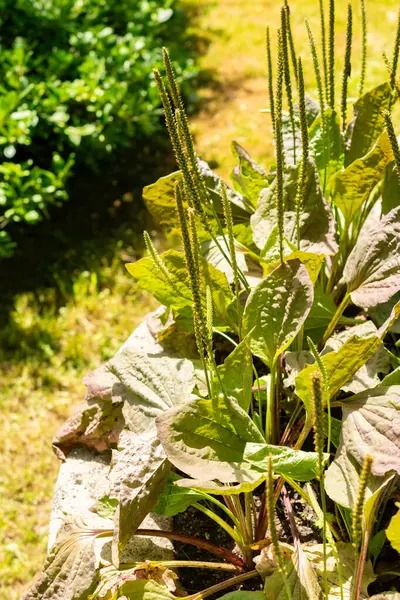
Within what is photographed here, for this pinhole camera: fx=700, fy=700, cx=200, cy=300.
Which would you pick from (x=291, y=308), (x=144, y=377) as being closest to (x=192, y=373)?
(x=144, y=377)

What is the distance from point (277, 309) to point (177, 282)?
0.84ft

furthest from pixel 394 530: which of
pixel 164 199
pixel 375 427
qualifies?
pixel 164 199

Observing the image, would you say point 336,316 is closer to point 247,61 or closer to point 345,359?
point 345,359

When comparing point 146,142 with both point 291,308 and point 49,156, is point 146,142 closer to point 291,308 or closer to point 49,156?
point 49,156

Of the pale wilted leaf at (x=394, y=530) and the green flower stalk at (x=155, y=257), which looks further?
the green flower stalk at (x=155, y=257)

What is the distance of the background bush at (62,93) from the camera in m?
2.97

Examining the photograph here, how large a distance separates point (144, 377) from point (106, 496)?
25cm

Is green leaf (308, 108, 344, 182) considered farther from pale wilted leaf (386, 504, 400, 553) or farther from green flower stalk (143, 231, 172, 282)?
pale wilted leaf (386, 504, 400, 553)

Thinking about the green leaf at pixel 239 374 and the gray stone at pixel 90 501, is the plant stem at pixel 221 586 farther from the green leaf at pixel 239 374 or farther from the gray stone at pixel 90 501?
the green leaf at pixel 239 374

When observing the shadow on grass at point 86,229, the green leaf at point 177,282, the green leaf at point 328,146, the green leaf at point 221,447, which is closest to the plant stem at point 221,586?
the green leaf at point 221,447

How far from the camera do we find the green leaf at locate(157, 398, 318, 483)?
46.9 inches

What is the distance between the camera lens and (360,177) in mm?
1622

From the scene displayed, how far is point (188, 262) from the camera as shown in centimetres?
111

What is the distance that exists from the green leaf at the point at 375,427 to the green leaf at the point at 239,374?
0.20m
